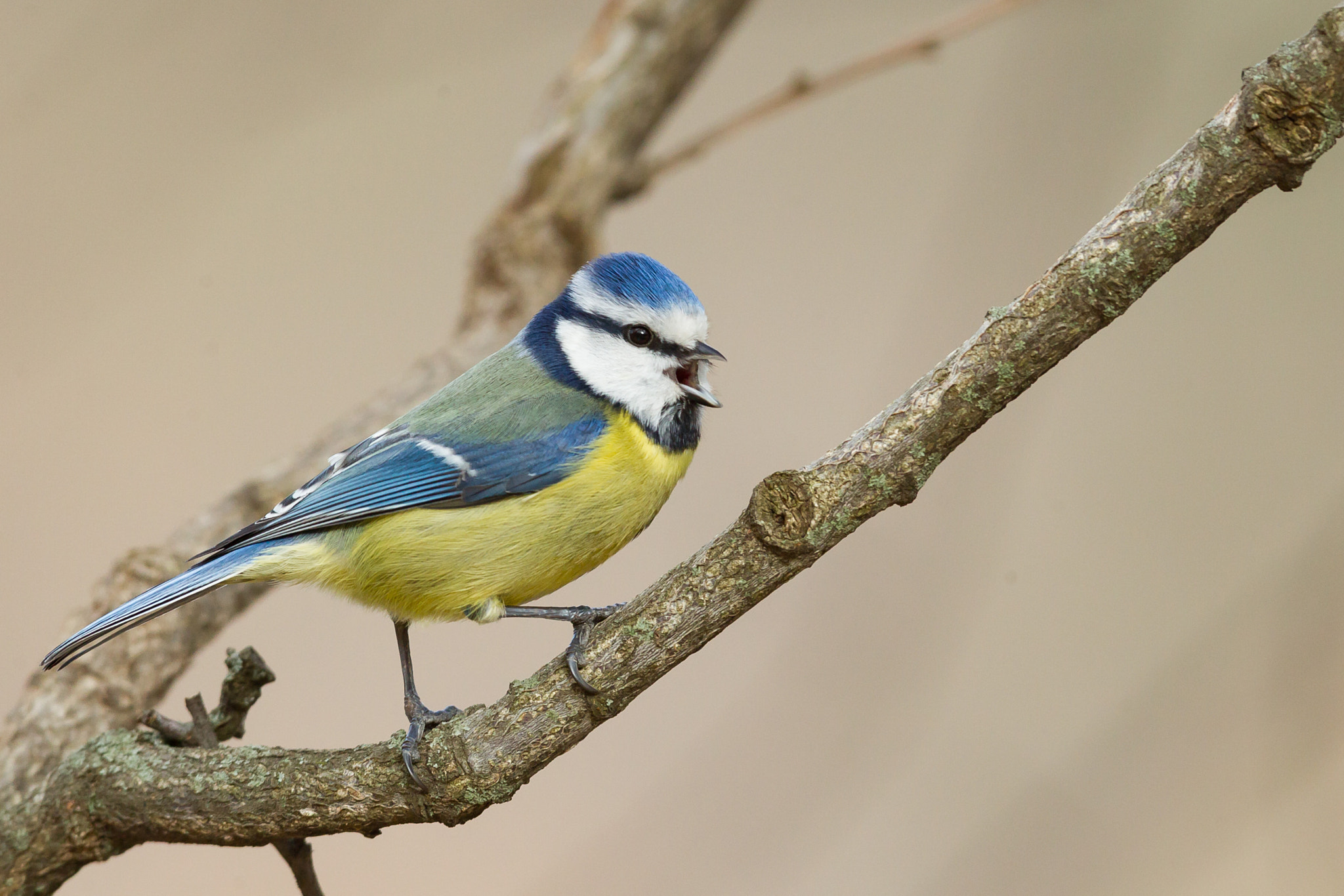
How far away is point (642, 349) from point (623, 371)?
0.14 ft

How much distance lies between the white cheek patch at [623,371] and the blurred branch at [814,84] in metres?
0.86

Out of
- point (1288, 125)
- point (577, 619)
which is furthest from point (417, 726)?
point (1288, 125)

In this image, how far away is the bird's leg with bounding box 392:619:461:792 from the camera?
3.69 feet

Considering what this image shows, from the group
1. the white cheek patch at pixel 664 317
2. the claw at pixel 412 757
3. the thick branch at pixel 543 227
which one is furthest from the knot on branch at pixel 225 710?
the white cheek patch at pixel 664 317

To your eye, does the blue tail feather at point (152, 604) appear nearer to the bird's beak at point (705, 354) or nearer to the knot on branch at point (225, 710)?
the knot on branch at point (225, 710)

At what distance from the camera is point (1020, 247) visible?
2.15 metres

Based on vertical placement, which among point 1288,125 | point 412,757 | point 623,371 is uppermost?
point 623,371

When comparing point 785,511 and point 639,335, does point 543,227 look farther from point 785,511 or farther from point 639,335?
point 785,511

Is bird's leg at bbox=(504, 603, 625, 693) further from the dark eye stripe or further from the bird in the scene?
the dark eye stripe

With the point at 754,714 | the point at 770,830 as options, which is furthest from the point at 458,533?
the point at 770,830

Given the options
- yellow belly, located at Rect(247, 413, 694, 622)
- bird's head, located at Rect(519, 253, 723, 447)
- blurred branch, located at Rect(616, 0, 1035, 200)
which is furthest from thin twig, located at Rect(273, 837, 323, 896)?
blurred branch, located at Rect(616, 0, 1035, 200)

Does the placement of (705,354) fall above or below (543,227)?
below

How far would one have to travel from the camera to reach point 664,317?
5.05ft

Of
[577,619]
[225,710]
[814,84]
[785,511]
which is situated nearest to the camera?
[785,511]
